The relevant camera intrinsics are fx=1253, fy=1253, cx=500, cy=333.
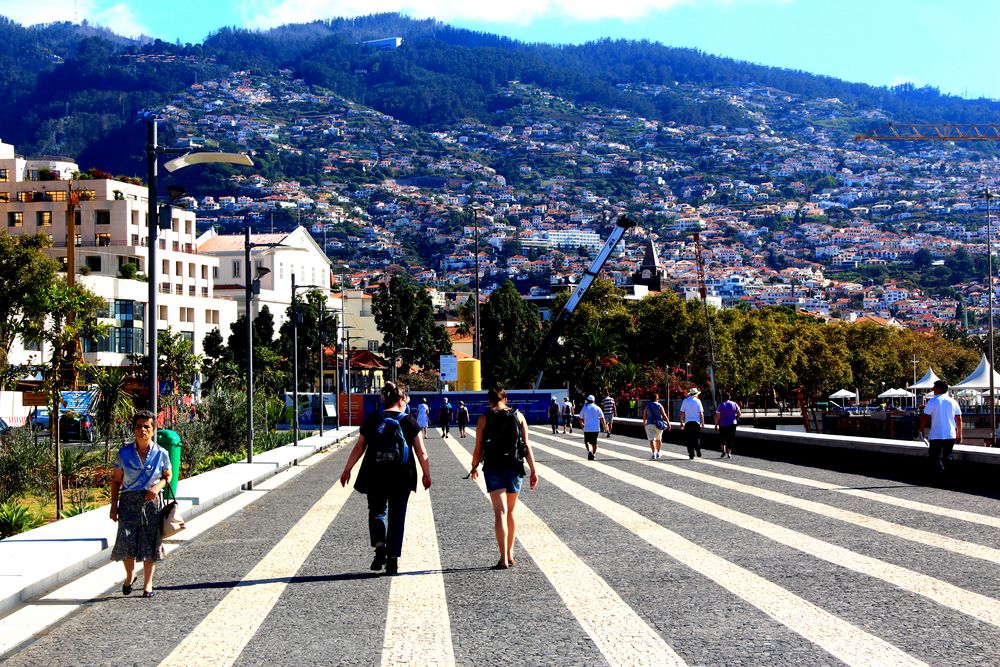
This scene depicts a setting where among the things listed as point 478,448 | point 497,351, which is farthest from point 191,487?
point 497,351

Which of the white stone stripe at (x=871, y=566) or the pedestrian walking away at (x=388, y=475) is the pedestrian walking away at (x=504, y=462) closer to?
the pedestrian walking away at (x=388, y=475)

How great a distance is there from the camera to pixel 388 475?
37.0 feet

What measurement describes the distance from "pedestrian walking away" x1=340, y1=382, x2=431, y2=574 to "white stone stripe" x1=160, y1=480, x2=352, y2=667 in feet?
3.01

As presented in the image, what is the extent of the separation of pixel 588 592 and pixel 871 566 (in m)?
2.75

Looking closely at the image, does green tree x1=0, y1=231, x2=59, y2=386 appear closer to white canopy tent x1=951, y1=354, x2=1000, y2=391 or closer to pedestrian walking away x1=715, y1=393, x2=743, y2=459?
pedestrian walking away x1=715, y1=393, x2=743, y2=459

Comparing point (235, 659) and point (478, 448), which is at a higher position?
point (478, 448)

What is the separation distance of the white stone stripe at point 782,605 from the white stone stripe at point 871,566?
95 centimetres

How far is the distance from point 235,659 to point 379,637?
101 centimetres

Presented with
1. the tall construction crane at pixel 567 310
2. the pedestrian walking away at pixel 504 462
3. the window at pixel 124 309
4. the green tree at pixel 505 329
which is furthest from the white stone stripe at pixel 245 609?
the green tree at pixel 505 329

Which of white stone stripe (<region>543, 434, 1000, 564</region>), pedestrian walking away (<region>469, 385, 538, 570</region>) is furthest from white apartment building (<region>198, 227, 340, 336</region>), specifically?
pedestrian walking away (<region>469, 385, 538, 570</region>)

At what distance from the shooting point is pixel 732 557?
11.8 metres

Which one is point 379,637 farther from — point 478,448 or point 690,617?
point 478,448

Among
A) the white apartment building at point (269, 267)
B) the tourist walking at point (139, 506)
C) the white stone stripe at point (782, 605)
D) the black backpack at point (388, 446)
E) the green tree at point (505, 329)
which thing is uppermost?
the white apartment building at point (269, 267)

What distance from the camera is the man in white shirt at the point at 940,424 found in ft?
61.2
